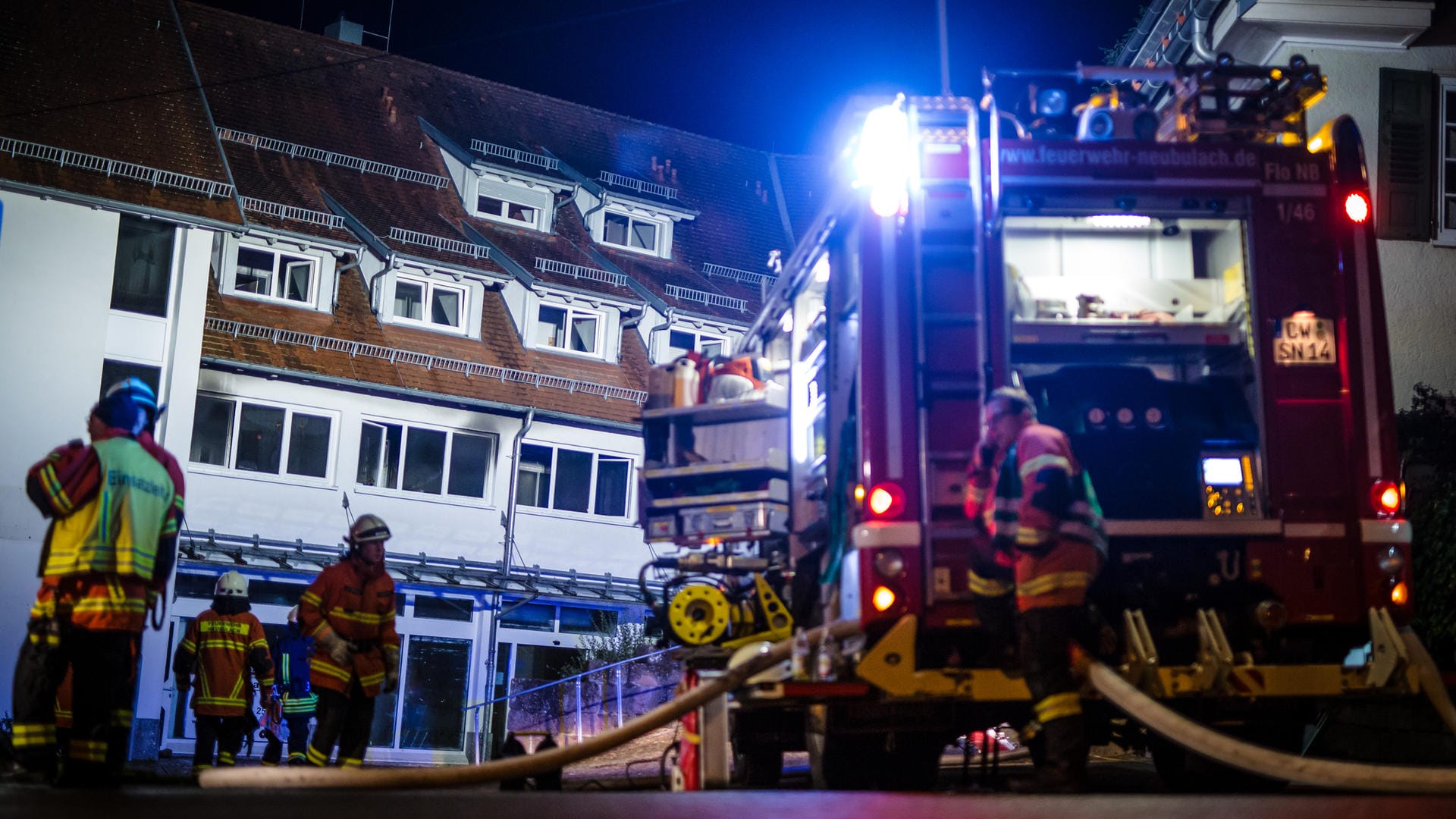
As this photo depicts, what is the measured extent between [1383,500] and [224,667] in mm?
8210

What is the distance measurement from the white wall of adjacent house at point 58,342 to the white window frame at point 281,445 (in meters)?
0.77

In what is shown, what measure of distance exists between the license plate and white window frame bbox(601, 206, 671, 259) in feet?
75.5

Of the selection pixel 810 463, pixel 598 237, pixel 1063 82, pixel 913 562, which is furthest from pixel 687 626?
pixel 598 237

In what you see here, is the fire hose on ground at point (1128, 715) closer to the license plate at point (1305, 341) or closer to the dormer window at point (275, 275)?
the license plate at point (1305, 341)

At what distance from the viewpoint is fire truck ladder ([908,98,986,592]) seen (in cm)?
677

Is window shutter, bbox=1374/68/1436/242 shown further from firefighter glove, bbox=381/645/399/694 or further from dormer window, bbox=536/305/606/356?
dormer window, bbox=536/305/606/356

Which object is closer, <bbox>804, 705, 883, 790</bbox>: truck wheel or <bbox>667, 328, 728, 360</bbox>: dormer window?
<bbox>804, 705, 883, 790</bbox>: truck wheel

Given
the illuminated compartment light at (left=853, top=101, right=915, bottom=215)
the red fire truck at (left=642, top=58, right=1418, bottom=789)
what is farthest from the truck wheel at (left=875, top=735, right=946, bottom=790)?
the illuminated compartment light at (left=853, top=101, right=915, bottom=215)

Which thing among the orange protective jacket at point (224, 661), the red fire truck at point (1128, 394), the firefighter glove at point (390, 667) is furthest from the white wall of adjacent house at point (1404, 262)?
→ the orange protective jacket at point (224, 661)

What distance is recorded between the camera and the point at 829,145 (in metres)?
8.05

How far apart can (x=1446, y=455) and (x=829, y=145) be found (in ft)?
22.6

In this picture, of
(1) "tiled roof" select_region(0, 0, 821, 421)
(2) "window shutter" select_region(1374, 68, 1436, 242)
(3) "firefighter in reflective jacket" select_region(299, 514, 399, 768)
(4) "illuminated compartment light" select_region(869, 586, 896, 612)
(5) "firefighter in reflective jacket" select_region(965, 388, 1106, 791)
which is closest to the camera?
(5) "firefighter in reflective jacket" select_region(965, 388, 1106, 791)

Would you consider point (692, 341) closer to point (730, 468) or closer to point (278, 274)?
point (278, 274)

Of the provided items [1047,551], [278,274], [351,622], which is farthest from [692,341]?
[1047,551]
